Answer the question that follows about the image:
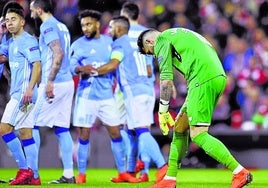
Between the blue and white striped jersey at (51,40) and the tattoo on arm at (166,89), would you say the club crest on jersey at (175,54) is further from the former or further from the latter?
the blue and white striped jersey at (51,40)

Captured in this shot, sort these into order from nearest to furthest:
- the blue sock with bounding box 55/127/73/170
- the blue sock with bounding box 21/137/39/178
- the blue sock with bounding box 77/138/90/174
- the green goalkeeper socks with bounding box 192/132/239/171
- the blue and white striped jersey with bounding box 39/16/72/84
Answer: the green goalkeeper socks with bounding box 192/132/239/171 < the blue sock with bounding box 21/137/39/178 < the blue and white striped jersey with bounding box 39/16/72/84 < the blue sock with bounding box 55/127/73/170 < the blue sock with bounding box 77/138/90/174

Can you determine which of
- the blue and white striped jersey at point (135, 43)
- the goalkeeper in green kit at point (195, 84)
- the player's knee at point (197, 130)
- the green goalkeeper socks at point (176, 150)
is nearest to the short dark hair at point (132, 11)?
the blue and white striped jersey at point (135, 43)

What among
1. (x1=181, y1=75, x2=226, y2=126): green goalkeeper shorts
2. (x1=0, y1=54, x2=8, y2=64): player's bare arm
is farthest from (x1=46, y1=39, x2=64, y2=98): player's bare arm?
(x1=181, y1=75, x2=226, y2=126): green goalkeeper shorts

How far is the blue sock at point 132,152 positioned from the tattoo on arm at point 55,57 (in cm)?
243

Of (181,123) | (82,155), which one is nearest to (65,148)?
(82,155)

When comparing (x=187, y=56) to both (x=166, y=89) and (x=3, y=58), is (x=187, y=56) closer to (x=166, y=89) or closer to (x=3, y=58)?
(x=166, y=89)

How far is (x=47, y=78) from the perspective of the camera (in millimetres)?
12570

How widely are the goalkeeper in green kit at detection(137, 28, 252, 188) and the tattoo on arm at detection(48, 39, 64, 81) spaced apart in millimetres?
2357

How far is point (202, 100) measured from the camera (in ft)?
32.1

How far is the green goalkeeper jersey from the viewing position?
9.86 meters

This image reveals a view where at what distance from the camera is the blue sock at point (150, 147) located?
13.2 m

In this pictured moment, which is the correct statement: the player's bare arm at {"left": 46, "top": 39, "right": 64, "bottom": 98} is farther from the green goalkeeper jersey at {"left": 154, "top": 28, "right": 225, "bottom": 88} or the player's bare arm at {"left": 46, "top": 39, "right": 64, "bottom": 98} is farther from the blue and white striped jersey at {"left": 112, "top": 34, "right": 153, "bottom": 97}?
the green goalkeeper jersey at {"left": 154, "top": 28, "right": 225, "bottom": 88}

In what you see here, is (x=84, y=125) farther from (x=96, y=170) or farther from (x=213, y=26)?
(x=213, y=26)

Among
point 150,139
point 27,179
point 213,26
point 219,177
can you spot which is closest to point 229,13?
point 213,26
